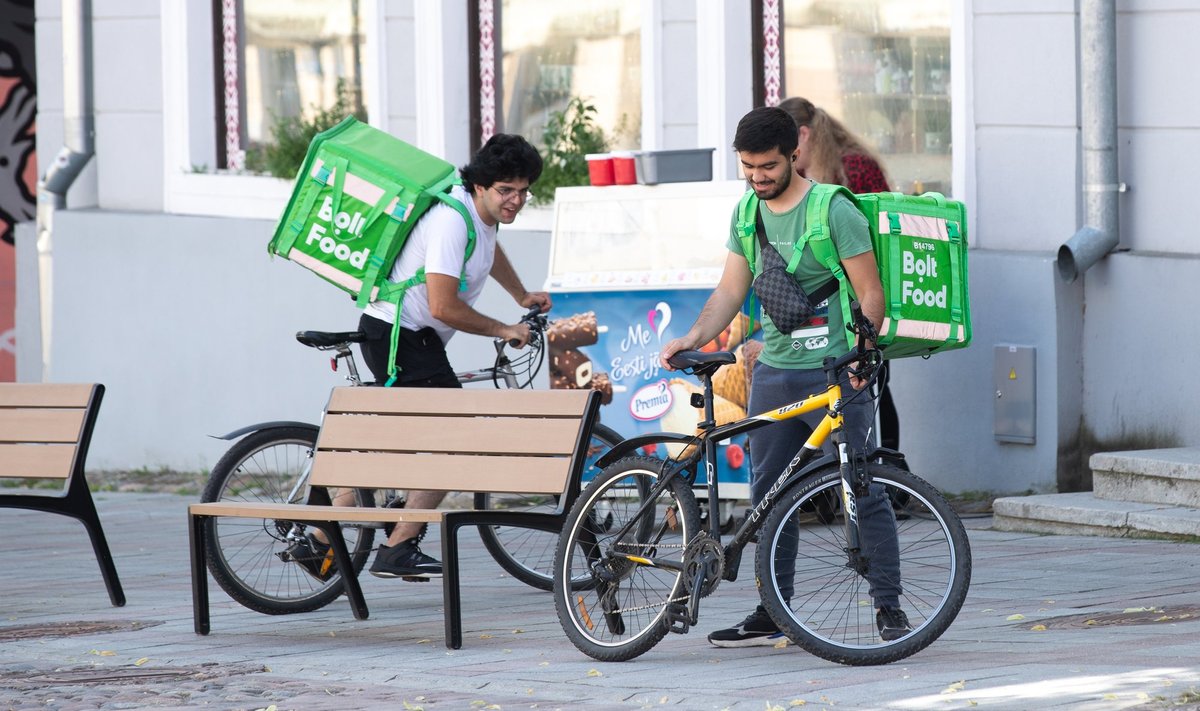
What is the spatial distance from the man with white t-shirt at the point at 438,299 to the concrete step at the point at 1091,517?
249cm

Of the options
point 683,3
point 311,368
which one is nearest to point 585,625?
point 683,3

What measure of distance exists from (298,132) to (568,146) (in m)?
1.97

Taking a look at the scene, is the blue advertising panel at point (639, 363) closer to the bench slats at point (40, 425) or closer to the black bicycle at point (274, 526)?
the black bicycle at point (274, 526)

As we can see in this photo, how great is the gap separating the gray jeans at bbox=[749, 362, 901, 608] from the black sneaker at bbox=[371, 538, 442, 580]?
1.43 metres

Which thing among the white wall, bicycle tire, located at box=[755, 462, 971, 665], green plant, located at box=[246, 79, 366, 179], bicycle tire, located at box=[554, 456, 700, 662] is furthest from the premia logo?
green plant, located at box=[246, 79, 366, 179]

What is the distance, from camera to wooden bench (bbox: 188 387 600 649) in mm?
6574

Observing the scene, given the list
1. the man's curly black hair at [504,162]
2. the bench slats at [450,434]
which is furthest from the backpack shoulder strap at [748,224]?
the man's curly black hair at [504,162]

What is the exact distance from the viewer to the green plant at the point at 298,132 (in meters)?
12.0

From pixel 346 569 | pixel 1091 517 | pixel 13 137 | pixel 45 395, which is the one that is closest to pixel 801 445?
pixel 346 569

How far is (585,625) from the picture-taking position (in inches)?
245

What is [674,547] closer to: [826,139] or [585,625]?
[585,625]

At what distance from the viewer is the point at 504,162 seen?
723cm

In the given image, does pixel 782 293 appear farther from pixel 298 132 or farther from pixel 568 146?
pixel 298 132

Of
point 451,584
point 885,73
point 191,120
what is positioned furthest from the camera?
point 191,120
